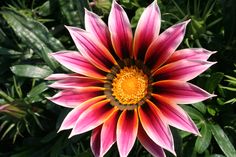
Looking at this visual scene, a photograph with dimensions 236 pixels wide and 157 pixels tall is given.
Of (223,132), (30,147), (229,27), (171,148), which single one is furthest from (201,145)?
(30,147)

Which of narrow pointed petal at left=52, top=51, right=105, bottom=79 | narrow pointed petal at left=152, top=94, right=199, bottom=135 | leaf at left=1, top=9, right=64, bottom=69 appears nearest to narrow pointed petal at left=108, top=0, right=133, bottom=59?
narrow pointed petal at left=52, top=51, right=105, bottom=79

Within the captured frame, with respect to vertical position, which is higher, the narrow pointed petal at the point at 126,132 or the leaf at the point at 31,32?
the leaf at the point at 31,32

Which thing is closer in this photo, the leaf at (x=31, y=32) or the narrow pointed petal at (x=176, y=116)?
the narrow pointed petal at (x=176, y=116)

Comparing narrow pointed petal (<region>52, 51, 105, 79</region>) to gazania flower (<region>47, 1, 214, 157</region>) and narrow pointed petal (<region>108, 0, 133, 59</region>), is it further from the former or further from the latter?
narrow pointed petal (<region>108, 0, 133, 59</region>)

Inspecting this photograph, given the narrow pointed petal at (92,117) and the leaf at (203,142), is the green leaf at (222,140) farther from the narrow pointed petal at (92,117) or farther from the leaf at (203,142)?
the narrow pointed petal at (92,117)

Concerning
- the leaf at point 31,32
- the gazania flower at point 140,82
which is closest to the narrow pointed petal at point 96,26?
the gazania flower at point 140,82

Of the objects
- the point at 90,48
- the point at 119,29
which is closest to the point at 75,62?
the point at 90,48

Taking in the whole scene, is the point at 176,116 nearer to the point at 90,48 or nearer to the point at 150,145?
the point at 150,145
